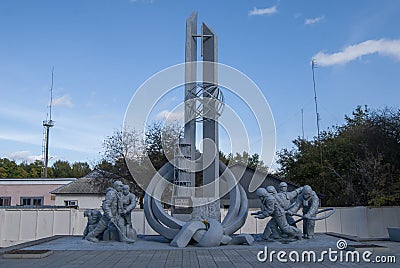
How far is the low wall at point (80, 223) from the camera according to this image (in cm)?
1819

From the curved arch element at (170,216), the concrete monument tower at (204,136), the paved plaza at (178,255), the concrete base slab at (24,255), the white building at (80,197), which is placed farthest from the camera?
the white building at (80,197)

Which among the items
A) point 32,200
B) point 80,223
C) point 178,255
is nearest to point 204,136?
point 178,255

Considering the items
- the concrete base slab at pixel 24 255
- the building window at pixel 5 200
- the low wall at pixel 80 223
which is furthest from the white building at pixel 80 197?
the concrete base slab at pixel 24 255

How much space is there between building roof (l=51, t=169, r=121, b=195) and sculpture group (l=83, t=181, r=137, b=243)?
12005mm

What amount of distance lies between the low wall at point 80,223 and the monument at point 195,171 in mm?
4371

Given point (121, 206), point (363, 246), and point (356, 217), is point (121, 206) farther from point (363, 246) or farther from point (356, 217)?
point (356, 217)

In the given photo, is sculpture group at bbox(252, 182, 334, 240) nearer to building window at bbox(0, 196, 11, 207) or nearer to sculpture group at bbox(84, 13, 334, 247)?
sculpture group at bbox(84, 13, 334, 247)

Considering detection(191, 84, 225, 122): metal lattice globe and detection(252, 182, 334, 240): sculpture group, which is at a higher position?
detection(191, 84, 225, 122): metal lattice globe

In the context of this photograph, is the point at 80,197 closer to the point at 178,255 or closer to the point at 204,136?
the point at 204,136

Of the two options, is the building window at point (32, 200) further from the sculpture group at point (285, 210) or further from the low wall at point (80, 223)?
the sculpture group at point (285, 210)

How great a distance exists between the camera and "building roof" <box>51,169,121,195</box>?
25.3 metres

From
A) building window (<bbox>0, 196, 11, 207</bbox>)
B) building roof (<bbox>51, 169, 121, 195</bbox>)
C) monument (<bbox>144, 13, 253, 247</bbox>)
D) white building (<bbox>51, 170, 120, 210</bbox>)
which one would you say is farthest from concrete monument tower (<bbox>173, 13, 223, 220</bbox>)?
building window (<bbox>0, 196, 11, 207</bbox>)

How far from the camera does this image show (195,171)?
48.9ft

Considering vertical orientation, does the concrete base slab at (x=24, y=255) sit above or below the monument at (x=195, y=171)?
below
